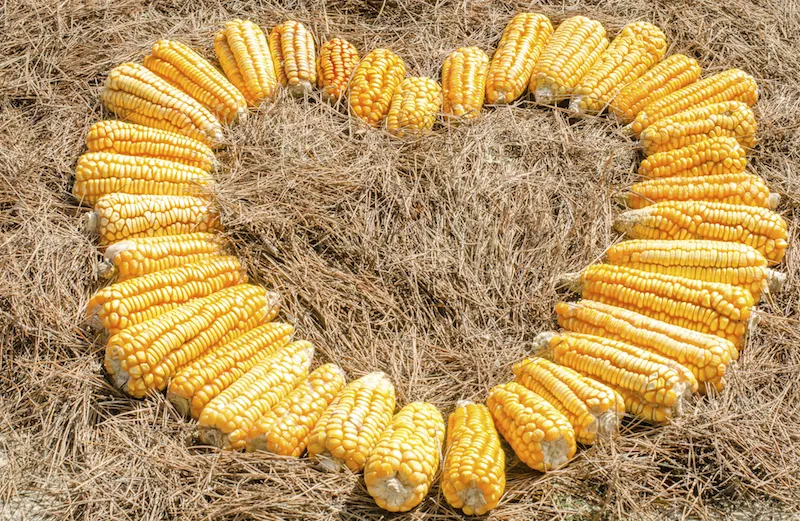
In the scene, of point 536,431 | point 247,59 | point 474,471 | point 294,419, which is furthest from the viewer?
point 247,59

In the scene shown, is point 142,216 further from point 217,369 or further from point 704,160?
point 704,160

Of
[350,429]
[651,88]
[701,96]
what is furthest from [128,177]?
[701,96]

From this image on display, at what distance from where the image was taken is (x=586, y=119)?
5836mm

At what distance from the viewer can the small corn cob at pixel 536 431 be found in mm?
3889

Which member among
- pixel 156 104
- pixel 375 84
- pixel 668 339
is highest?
pixel 375 84


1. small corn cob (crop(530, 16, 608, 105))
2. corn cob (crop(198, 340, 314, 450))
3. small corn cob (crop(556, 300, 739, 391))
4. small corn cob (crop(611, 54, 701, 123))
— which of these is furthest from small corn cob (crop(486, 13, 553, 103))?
corn cob (crop(198, 340, 314, 450))

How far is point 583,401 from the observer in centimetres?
401

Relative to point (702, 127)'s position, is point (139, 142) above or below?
below

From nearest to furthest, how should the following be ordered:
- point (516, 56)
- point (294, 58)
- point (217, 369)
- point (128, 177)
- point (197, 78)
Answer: point (217, 369) < point (128, 177) < point (197, 78) < point (294, 58) < point (516, 56)

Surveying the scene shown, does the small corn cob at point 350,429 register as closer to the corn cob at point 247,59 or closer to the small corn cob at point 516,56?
the corn cob at point 247,59

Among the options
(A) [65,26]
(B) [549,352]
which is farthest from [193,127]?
(B) [549,352]

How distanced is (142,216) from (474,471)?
2.50m

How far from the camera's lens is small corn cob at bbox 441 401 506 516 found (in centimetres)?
367

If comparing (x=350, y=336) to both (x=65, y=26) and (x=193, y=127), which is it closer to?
(x=193, y=127)
